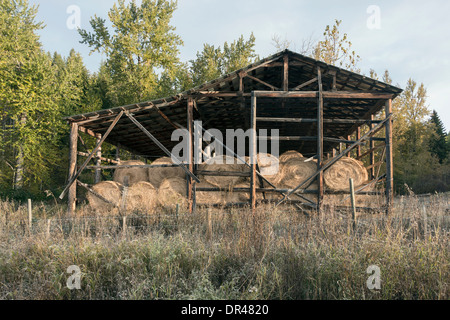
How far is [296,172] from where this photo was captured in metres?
11.7

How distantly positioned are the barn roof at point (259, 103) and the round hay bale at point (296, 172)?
1716mm

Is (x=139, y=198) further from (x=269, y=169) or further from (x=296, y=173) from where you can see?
(x=296, y=173)

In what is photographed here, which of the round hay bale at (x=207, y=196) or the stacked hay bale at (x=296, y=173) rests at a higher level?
the stacked hay bale at (x=296, y=173)

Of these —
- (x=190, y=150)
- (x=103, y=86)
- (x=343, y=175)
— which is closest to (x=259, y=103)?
(x=190, y=150)

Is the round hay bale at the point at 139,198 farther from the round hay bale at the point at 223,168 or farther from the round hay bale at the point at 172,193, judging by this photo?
the round hay bale at the point at 223,168

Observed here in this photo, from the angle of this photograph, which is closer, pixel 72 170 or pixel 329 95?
pixel 329 95

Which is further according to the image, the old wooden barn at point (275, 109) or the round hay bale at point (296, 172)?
the round hay bale at point (296, 172)

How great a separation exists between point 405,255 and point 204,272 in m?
2.96

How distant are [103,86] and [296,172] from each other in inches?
1025

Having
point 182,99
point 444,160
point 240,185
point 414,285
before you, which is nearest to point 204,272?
point 414,285

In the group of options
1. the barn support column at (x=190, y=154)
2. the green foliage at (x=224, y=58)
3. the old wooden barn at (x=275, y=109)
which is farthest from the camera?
the green foliage at (x=224, y=58)

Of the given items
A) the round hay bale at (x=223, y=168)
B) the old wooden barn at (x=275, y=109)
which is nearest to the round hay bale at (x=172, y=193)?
the old wooden barn at (x=275, y=109)

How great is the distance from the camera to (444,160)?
33.7 m

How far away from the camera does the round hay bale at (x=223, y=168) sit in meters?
12.0
